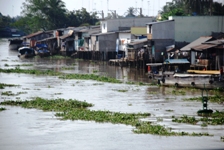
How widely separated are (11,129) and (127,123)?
4.41 m

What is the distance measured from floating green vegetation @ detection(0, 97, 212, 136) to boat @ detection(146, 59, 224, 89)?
836 centimetres

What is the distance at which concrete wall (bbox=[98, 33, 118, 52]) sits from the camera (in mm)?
56366

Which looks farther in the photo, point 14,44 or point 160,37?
point 14,44

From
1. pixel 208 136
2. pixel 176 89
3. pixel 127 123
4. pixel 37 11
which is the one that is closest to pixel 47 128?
pixel 127 123

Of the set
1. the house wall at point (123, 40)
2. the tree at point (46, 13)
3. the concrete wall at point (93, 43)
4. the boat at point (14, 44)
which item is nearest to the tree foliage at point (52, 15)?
the tree at point (46, 13)

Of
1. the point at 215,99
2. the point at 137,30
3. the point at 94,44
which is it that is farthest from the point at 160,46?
the point at 215,99

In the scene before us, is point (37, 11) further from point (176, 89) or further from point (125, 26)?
point (176, 89)

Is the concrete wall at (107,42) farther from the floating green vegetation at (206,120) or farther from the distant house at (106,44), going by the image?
the floating green vegetation at (206,120)

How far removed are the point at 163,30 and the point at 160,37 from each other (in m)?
0.71

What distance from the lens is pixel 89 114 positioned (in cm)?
2066

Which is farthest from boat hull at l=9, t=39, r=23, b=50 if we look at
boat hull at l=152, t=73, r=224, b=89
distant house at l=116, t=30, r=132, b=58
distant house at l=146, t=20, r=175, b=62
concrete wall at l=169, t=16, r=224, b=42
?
boat hull at l=152, t=73, r=224, b=89

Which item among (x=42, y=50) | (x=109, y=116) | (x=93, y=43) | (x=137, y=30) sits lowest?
(x=109, y=116)

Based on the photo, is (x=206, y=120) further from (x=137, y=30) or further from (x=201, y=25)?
(x=137, y=30)

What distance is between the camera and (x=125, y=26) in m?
60.1
